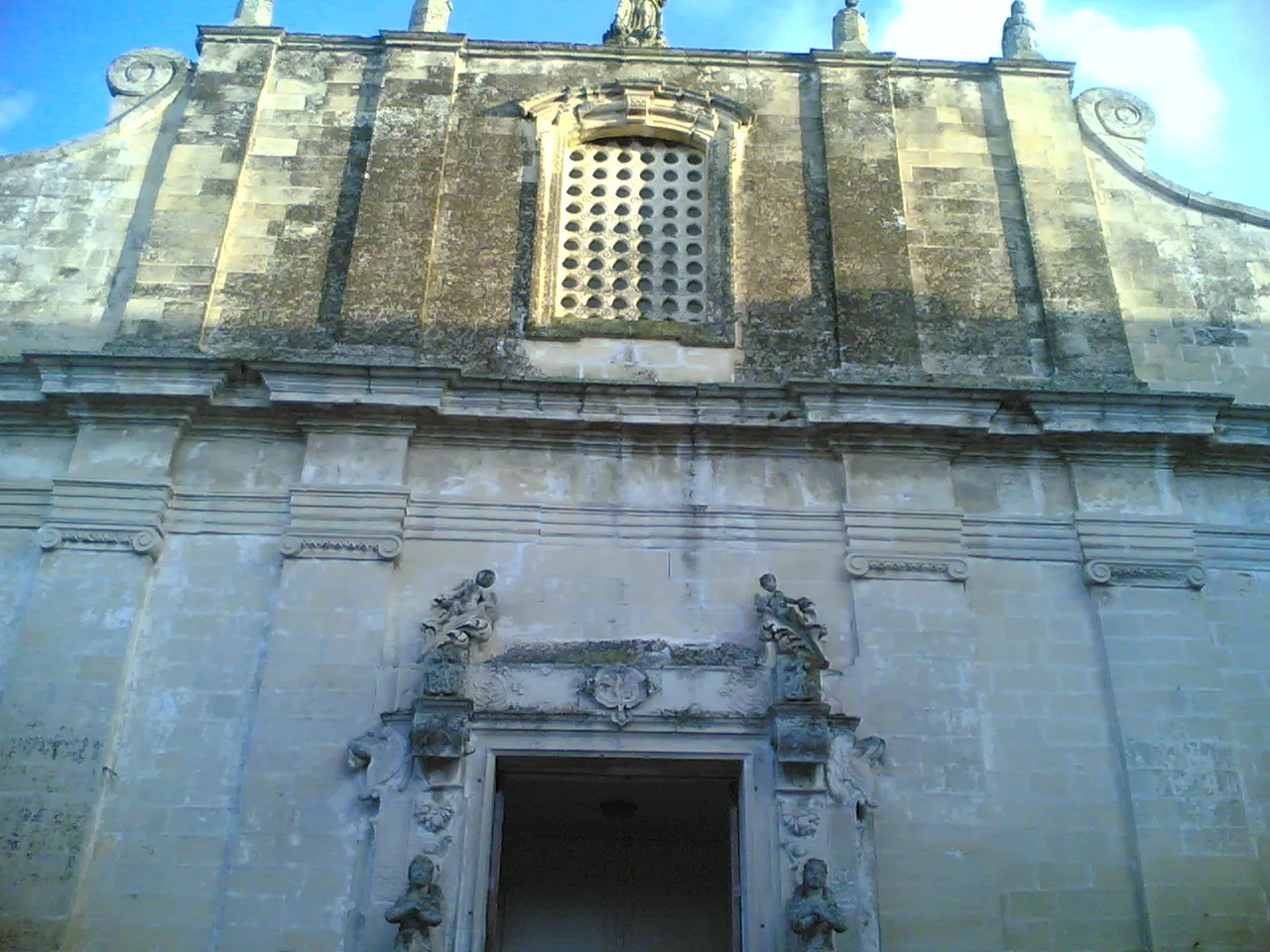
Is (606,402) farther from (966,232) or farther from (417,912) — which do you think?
(417,912)

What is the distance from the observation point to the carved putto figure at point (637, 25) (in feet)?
46.4

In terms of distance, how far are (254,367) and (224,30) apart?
4.75 m

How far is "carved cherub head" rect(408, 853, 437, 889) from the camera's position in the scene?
8859 millimetres

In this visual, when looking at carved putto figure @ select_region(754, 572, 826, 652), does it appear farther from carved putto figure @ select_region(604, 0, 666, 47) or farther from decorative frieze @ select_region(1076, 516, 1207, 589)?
carved putto figure @ select_region(604, 0, 666, 47)

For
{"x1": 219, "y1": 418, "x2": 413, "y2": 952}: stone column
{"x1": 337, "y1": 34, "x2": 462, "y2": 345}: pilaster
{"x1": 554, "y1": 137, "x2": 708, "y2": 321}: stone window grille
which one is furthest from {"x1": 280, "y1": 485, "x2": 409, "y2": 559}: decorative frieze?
{"x1": 554, "y1": 137, "x2": 708, "y2": 321}: stone window grille

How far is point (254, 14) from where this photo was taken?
45.4 feet

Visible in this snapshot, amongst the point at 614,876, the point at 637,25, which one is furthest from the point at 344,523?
the point at 637,25

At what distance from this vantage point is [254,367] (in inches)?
Answer: 426

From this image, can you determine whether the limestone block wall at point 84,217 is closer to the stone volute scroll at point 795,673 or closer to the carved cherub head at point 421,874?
the carved cherub head at point 421,874

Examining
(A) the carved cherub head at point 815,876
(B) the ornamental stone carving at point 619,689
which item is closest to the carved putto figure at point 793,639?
(B) the ornamental stone carving at point 619,689

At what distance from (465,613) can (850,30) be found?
8.13 meters

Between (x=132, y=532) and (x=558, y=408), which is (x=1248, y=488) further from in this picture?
(x=132, y=532)

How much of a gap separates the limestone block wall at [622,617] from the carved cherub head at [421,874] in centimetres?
36

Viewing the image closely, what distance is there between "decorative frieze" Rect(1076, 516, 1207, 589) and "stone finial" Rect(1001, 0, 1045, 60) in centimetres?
567
